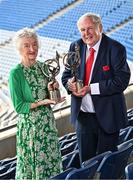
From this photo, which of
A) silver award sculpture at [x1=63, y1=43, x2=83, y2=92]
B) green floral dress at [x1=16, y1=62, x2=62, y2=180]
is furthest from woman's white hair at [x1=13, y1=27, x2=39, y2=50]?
silver award sculpture at [x1=63, y1=43, x2=83, y2=92]

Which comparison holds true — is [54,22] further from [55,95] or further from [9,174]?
[55,95]

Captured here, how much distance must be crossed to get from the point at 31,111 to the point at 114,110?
51 centimetres

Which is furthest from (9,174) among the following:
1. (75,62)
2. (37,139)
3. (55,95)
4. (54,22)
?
(54,22)

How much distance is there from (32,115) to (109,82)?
50 cm

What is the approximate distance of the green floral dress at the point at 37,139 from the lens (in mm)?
2434

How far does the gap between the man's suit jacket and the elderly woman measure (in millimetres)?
235

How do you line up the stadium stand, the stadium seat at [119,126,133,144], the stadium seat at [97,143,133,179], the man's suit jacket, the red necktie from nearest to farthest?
1. the stadium seat at [97,143,133,179]
2. the man's suit jacket
3. the red necktie
4. the stadium seat at [119,126,133,144]
5. the stadium stand

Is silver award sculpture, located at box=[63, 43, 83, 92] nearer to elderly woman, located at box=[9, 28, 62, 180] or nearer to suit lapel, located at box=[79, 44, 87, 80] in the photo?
suit lapel, located at box=[79, 44, 87, 80]

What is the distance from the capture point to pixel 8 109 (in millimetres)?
8180

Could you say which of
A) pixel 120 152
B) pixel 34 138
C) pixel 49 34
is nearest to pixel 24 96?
pixel 34 138

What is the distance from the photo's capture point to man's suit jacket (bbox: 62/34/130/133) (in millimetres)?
2430

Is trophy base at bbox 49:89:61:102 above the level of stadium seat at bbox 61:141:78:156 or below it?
above

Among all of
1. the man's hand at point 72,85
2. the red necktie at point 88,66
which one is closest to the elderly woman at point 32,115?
the man's hand at point 72,85

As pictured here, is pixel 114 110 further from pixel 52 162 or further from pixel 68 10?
pixel 68 10
